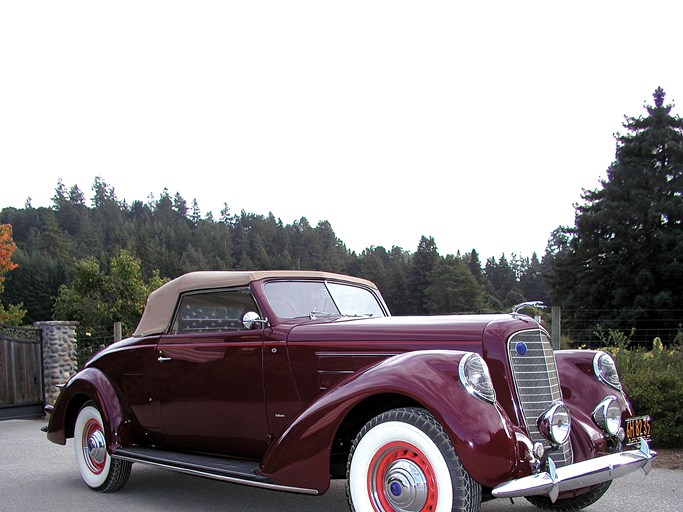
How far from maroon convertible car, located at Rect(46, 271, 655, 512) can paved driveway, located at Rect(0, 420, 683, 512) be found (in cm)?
31

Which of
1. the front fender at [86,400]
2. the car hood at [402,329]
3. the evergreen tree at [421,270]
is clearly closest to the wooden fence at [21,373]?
the front fender at [86,400]

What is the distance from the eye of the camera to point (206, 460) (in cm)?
496

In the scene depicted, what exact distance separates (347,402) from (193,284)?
2.24m

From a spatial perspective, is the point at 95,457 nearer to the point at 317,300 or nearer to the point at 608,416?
the point at 317,300

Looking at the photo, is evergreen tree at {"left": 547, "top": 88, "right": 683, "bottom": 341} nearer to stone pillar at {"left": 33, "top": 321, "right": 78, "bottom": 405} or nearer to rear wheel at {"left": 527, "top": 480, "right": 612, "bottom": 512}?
stone pillar at {"left": 33, "top": 321, "right": 78, "bottom": 405}

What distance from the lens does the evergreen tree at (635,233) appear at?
109 ft

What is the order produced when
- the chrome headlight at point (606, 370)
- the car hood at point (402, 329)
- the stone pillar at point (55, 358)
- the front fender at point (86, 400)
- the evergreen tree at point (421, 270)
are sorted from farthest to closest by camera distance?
the evergreen tree at point (421, 270) → the stone pillar at point (55, 358) → the front fender at point (86, 400) → the chrome headlight at point (606, 370) → the car hood at point (402, 329)

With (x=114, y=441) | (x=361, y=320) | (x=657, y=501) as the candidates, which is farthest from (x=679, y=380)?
(x=114, y=441)

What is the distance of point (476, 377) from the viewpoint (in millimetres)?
3693

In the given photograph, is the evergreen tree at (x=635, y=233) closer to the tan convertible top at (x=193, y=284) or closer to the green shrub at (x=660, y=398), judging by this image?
the green shrub at (x=660, y=398)

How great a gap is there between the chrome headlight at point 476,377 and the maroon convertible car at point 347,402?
0.5 inches

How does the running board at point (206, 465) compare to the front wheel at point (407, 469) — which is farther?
the running board at point (206, 465)

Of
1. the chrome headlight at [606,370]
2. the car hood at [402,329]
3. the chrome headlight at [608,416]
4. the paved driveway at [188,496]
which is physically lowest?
the paved driveway at [188,496]

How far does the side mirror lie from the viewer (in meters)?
4.84
